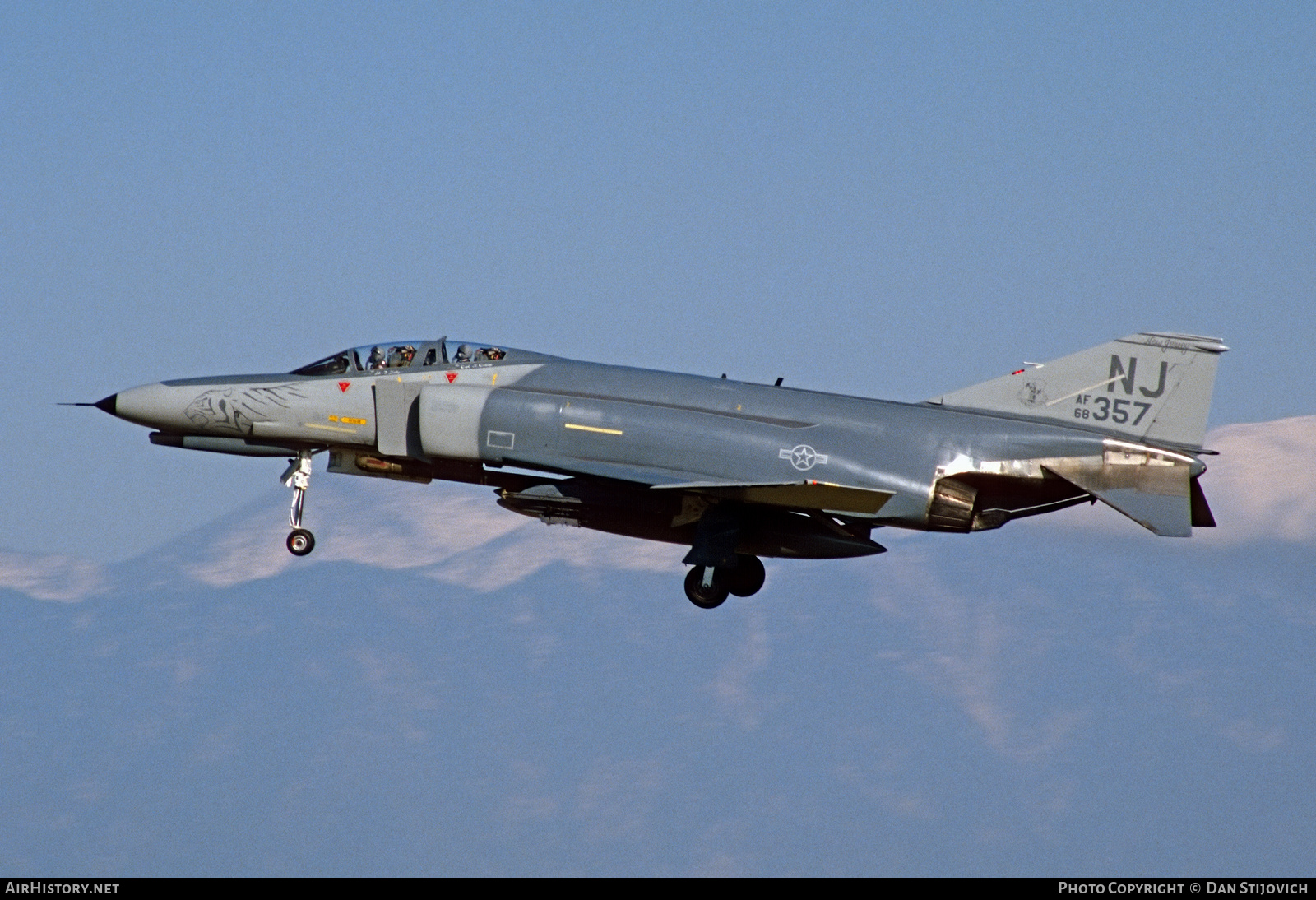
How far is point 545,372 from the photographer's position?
23.7m

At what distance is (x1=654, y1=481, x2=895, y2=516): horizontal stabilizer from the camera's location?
2192cm

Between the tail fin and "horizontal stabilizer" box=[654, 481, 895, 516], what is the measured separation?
2.28 metres

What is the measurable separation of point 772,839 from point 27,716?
273 ft

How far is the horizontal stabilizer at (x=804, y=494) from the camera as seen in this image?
21.9 metres

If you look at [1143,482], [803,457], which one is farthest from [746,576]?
[1143,482]

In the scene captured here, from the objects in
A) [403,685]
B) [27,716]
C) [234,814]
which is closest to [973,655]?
[403,685]

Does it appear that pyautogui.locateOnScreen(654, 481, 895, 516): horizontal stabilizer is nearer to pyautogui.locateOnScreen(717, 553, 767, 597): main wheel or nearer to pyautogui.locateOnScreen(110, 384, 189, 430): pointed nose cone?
pyautogui.locateOnScreen(717, 553, 767, 597): main wheel

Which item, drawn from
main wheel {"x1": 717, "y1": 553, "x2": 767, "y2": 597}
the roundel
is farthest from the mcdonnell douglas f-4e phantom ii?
main wheel {"x1": 717, "y1": 553, "x2": 767, "y2": 597}

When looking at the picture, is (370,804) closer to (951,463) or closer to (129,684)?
(129,684)

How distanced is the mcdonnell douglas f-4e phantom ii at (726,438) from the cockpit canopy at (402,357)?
0.08ft

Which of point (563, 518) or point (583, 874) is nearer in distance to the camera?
point (563, 518)

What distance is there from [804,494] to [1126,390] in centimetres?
464

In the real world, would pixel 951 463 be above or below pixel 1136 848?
above

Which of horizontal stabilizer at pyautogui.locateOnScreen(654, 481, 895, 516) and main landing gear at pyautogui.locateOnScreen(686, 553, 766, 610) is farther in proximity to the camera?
main landing gear at pyautogui.locateOnScreen(686, 553, 766, 610)
